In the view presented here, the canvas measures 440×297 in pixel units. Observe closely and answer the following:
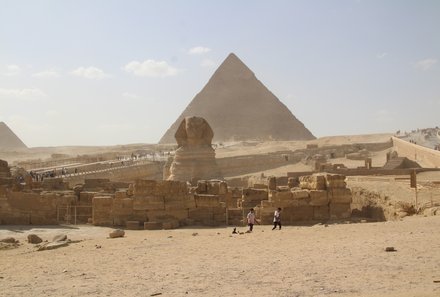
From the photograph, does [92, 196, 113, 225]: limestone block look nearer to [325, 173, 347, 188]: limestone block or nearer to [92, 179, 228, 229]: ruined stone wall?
[92, 179, 228, 229]: ruined stone wall

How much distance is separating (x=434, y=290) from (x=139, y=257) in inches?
176

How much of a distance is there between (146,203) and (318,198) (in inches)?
166

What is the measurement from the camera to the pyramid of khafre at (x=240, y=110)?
363 ft

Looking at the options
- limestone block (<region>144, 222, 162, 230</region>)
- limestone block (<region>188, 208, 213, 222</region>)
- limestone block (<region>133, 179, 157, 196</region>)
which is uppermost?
limestone block (<region>133, 179, 157, 196</region>)

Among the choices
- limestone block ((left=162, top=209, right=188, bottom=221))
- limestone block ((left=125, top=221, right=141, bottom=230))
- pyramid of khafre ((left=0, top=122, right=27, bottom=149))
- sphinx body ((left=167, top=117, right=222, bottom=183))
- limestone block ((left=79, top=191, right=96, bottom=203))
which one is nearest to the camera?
limestone block ((left=125, top=221, right=141, bottom=230))

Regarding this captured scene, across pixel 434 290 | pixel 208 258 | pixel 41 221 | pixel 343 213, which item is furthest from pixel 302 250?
pixel 41 221

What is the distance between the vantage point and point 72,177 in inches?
1087

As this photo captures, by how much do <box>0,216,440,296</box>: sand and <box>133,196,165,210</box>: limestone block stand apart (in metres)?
2.42

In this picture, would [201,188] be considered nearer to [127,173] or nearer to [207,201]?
[207,201]

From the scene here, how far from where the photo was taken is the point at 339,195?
1267 centimetres

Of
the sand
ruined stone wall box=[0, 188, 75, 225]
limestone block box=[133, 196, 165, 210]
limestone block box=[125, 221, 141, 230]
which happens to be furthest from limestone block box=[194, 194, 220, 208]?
ruined stone wall box=[0, 188, 75, 225]

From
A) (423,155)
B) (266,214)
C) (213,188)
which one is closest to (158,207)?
(213,188)

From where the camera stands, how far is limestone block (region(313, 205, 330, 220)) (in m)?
12.7

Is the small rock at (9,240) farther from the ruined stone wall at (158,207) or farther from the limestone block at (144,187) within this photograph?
the limestone block at (144,187)
